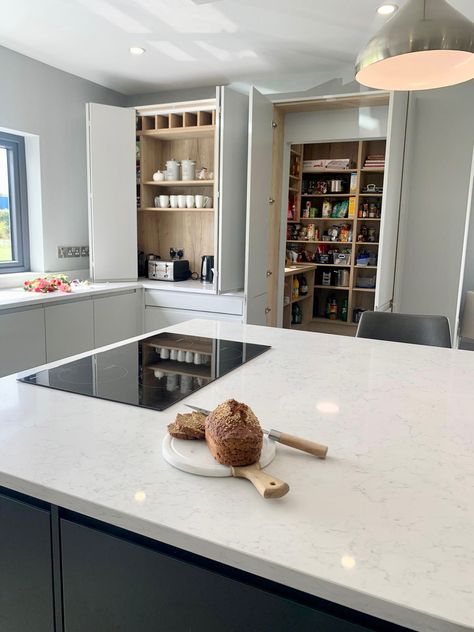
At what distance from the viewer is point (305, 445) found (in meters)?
0.89

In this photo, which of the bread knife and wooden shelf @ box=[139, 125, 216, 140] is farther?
wooden shelf @ box=[139, 125, 216, 140]

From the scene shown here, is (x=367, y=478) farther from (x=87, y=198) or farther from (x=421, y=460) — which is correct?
(x=87, y=198)

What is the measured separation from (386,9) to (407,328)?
179cm

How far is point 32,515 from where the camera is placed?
2.73ft

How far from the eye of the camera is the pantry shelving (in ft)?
18.8

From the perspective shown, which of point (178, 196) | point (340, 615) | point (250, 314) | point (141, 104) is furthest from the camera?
point (141, 104)

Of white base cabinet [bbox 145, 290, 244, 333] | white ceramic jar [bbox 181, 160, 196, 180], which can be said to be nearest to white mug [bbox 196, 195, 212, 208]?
white ceramic jar [bbox 181, 160, 196, 180]

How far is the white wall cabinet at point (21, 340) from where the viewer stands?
8.93 feet

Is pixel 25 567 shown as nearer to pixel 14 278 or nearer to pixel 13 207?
pixel 14 278

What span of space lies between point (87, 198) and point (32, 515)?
3544mm

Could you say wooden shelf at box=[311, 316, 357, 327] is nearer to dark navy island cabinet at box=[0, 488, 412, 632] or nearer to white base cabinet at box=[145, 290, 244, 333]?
white base cabinet at box=[145, 290, 244, 333]

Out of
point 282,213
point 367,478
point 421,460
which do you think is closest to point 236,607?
point 367,478

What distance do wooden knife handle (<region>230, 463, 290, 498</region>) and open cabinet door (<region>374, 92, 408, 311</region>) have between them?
2552 mm

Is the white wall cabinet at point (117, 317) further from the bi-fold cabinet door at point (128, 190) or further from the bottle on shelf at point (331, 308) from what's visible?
the bottle on shelf at point (331, 308)
